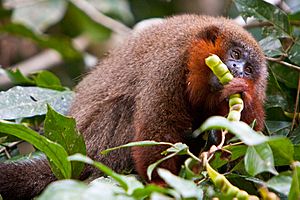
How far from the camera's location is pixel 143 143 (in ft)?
7.00

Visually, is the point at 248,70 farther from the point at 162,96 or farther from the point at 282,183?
the point at 282,183

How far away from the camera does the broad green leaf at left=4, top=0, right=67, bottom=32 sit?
5168mm

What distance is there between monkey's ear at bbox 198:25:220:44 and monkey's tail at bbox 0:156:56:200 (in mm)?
1008

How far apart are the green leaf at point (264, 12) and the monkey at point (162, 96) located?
0.11 metres

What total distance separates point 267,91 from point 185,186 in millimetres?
1870

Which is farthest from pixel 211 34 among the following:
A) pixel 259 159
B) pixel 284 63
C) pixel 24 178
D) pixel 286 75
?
pixel 259 159

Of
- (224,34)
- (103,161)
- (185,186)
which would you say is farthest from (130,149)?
(185,186)

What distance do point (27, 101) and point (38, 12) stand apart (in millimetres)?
2102

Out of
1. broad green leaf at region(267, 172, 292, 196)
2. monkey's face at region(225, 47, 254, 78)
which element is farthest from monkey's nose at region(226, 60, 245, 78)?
broad green leaf at region(267, 172, 292, 196)

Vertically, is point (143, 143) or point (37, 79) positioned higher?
point (143, 143)

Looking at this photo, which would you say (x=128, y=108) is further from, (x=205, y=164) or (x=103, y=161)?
(x=205, y=164)

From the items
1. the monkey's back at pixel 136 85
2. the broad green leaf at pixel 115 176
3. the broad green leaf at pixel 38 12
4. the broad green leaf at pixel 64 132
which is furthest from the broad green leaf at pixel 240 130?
the broad green leaf at pixel 38 12

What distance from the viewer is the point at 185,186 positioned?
1.68m

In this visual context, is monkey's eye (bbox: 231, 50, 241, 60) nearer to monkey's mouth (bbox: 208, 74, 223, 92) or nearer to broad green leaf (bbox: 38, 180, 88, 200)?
monkey's mouth (bbox: 208, 74, 223, 92)
